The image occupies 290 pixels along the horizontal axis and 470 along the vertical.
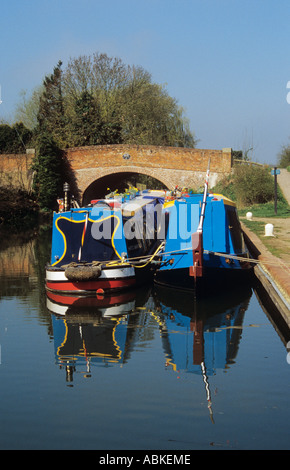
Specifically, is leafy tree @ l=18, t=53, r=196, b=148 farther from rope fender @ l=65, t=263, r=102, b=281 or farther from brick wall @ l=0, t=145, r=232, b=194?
rope fender @ l=65, t=263, r=102, b=281

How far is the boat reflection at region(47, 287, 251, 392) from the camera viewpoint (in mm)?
6590

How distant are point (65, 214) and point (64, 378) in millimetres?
5801

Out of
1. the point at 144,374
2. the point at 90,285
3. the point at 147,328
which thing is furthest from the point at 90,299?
the point at 144,374

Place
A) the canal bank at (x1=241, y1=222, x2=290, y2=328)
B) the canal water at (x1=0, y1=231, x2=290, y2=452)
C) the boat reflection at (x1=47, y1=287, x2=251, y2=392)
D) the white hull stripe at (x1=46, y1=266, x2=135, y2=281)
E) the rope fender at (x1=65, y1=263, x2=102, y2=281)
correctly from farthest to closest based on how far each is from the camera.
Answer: the white hull stripe at (x1=46, y1=266, x2=135, y2=281) → the rope fender at (x1=65, y1=263, x2=102, y2=281) → the canal bank at (x1=241, y1=222, x2=290, y2=328) → the boat reflection at (x1=47, y1=287, x2=251, y2=392) → the canal water at (x1=0, y1=231, x2=290, y2=452)

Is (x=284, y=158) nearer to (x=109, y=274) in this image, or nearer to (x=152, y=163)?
(x=152, y=163)

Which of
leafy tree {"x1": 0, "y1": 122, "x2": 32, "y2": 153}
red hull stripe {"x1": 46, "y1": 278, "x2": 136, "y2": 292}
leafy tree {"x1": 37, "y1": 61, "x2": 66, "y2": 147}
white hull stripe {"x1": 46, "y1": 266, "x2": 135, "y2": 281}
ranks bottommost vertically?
red hull stripe {"x1": 46, "y1": 278, "x2": 136, "y2": 292}

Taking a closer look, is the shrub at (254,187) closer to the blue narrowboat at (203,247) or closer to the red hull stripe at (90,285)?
the blue narrowboat at (203,247)

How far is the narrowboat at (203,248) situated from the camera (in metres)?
9.70

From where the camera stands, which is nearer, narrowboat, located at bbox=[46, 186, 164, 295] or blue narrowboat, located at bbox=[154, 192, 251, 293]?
blue narrowboat, located at bbox=[154, 192, 251, 293]

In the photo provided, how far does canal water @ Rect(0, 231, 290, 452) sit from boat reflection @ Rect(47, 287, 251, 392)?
2 cm

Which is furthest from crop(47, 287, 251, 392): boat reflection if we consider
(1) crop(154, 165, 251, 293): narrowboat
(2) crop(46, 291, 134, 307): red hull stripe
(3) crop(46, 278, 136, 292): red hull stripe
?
(1) crop(154, 165, 251, 293): narrowboat

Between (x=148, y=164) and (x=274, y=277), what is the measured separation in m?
20.8

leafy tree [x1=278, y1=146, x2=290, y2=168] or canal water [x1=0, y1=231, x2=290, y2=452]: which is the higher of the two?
leafy tree [x1=278, y1=146, x2=290, y2=168]
